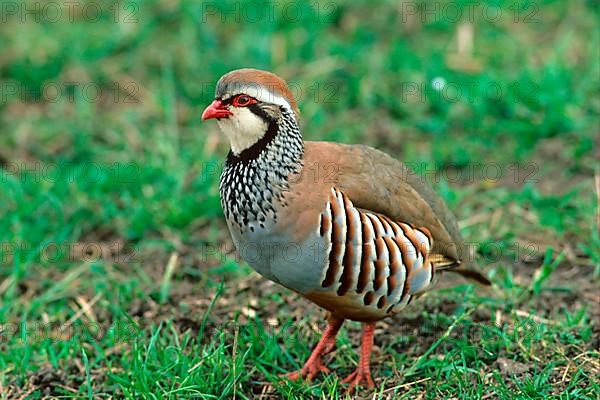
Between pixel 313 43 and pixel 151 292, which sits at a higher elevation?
pixel 313 43

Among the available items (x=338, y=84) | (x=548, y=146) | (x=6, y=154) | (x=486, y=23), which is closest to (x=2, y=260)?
(x=6, y=154)

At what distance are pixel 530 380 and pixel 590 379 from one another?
0.22m

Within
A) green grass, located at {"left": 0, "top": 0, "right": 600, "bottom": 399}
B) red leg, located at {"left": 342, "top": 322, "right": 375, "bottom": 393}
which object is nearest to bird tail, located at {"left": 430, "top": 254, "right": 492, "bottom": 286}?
green grass, located at {"left": 0, "top": 0, "right": 600, "bottom": 399}

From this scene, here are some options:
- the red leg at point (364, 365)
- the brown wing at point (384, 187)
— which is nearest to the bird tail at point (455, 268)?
the brown wing at point (384, 187)

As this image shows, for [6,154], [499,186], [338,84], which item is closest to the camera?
[499,186]

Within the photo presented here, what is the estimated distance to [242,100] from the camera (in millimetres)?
3631

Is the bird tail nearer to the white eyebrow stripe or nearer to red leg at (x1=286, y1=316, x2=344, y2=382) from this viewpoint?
red leg at (x1=286, y1=316, x2=344, y2=382)

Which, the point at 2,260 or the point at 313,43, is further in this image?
the point at 313,43

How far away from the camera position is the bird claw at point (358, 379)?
3.86 metres

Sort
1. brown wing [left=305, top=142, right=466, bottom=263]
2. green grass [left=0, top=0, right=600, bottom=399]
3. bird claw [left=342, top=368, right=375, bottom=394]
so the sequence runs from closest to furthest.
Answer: brown wing [left=305, top=142, right=466, bottom=263] → bird claw [left=342, top=368, right=375, bottom=394] → green grass [left=0, top=0, right=600, bottom=399]

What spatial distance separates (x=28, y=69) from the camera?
6945mm

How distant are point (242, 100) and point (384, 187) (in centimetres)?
68

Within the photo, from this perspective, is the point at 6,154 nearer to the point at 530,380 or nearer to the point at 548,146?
the point at 548,146

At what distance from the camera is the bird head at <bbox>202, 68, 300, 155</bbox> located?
362cm
